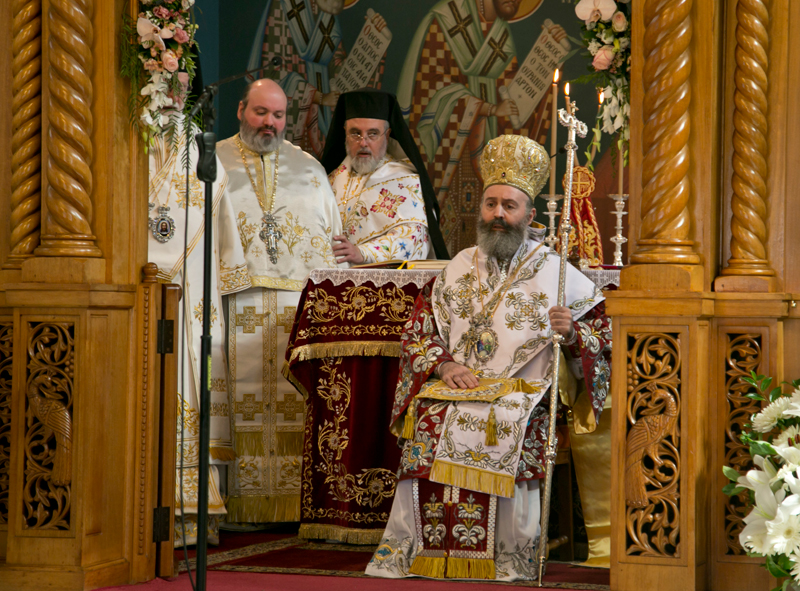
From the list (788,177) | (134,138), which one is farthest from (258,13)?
(788,177)

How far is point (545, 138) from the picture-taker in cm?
870

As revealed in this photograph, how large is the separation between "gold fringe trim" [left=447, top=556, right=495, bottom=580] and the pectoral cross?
2.25 m

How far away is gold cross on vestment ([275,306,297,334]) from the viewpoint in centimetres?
631

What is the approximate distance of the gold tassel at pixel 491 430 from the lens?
488 cm

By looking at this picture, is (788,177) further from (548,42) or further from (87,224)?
(548,42)

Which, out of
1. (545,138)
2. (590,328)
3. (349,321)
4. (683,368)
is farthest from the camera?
(545,138)

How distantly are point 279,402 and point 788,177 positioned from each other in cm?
310

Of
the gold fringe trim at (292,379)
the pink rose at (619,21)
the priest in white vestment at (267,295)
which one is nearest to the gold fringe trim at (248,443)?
the priest in white vestment at (267,295)

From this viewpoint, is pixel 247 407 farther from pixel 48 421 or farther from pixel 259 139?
pixel 48 421

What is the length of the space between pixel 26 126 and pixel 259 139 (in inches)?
81.8

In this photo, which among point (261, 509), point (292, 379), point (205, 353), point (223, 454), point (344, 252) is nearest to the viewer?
point (205, 353)

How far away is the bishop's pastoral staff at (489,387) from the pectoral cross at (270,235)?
1237mm

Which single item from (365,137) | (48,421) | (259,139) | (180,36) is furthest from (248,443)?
(180,36)

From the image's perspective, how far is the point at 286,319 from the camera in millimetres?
6320
